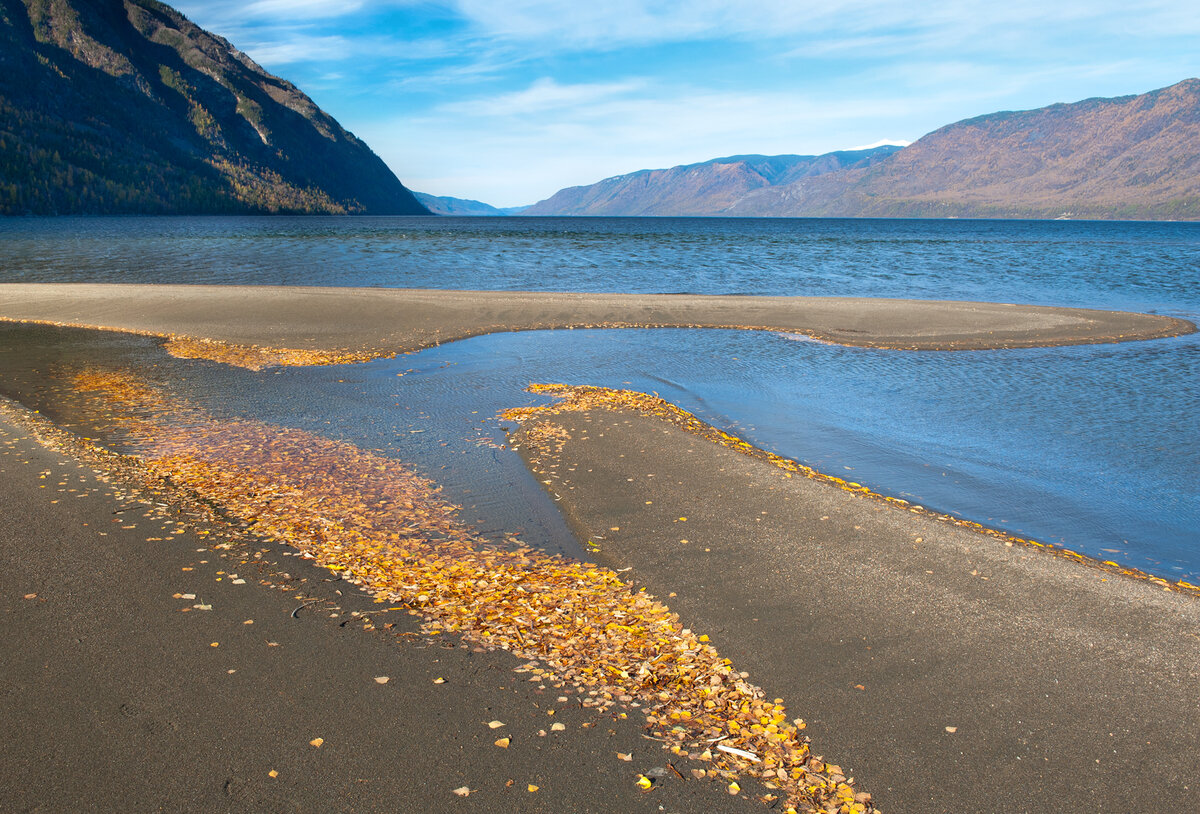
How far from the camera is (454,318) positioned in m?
27.9

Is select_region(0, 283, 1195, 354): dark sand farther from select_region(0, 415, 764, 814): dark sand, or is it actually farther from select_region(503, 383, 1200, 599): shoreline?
select_region(0, 415, 764, 814): dark sand

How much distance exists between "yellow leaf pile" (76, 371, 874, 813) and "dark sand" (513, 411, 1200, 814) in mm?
341

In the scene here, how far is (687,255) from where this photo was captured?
232ft

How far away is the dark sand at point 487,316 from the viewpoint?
2438 cm

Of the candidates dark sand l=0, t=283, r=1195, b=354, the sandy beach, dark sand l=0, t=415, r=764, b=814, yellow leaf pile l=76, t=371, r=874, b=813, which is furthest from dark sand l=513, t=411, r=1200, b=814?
dark sand l=0, t=283, r=1195, b=354

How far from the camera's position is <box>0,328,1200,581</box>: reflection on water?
33.3 ft

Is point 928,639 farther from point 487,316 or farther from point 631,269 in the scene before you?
point 631,269

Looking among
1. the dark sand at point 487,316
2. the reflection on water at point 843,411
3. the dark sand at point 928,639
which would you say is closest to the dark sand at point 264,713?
the dark sand at point 928,639

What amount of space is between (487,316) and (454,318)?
1.40 meters

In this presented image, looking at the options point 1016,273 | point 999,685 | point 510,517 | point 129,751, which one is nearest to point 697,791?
point 999,685

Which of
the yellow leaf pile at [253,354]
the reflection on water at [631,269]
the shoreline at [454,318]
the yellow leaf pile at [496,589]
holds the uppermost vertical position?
the reflection on water at [631,269]

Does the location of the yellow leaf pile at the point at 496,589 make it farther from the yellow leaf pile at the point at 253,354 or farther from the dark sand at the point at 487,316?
the dark sand at the point at 487,316

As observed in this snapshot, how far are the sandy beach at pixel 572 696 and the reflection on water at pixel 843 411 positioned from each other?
1.72 meters

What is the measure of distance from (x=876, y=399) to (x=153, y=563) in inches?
565
